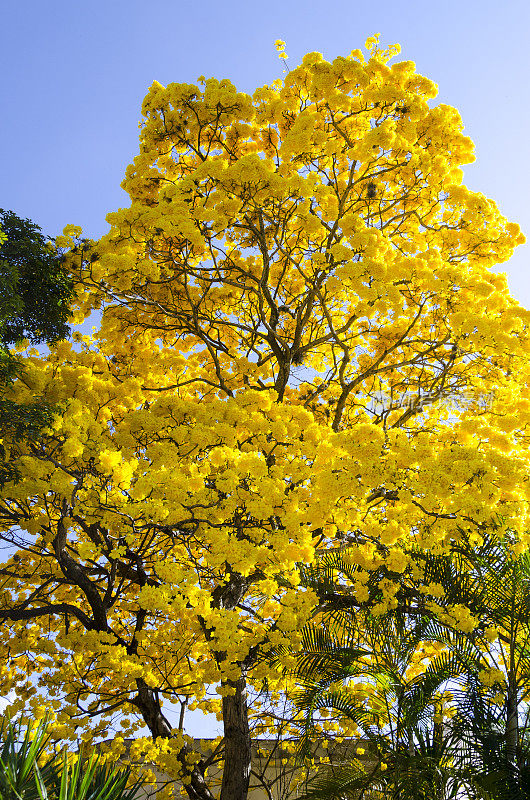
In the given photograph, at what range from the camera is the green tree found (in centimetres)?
607

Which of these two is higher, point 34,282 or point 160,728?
point 34,282

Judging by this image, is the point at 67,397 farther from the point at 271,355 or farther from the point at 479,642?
the point at 479,642

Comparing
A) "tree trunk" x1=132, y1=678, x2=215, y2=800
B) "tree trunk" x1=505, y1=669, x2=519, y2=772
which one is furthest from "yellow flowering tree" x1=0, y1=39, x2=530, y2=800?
"tree trunk" x1=505, y1=669, x2=519, y2=772

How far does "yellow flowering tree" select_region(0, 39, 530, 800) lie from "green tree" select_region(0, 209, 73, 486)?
267 millimetres

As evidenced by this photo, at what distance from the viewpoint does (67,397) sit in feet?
24.0

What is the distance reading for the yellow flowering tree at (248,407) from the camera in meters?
6.32

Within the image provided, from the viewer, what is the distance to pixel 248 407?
715cm

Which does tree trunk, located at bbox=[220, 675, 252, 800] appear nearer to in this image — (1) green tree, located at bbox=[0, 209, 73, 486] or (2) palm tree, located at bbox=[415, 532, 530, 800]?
(2) palm tree, located at bbox=[415, 532, 530, 800]

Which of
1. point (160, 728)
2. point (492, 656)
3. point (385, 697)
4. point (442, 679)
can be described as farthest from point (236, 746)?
point (492, 656)

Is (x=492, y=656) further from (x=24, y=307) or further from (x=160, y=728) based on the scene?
(x=24, y=307)

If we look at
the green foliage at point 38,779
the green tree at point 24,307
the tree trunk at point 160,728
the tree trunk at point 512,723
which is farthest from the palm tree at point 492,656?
the green tree at point 24,307

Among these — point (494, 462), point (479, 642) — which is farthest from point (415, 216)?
point (479, 642)

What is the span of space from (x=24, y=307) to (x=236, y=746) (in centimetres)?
541

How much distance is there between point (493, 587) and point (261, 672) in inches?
94.7
